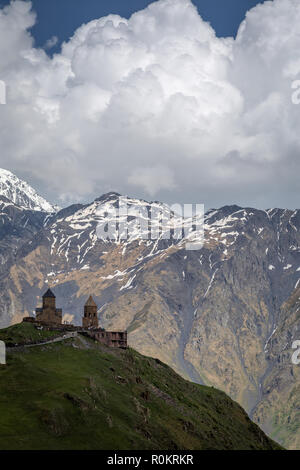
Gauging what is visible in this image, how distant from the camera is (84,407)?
445ft

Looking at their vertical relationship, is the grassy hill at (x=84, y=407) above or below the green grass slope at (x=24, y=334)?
below

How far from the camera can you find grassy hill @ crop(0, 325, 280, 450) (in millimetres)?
123419

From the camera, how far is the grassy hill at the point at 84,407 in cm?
12342

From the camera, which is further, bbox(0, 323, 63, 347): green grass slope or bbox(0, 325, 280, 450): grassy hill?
bbox(0, 323, 63, 347): green grass slope

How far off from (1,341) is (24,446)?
5807 centimetres

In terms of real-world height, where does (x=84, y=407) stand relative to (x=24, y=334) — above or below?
below

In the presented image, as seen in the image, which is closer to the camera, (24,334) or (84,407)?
(84,407)

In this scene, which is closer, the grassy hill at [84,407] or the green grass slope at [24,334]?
the grassy hill at [84,407]

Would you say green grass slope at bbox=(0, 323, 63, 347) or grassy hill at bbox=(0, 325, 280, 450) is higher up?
green grass slope at bbox=(0, 323, 63, 347)
